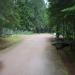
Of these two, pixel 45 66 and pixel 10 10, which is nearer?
pixel 45 66

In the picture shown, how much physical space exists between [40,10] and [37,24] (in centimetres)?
513

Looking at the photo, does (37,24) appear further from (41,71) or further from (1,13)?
(41,71)

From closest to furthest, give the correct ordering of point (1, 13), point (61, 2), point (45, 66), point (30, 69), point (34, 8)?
point (30, 69) → point (45, 66) → point (61, 2) → point (1, 13) → point (34, 8)

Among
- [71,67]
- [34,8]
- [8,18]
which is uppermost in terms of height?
[34,8]

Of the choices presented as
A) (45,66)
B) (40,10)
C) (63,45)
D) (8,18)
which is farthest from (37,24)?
(45,66)

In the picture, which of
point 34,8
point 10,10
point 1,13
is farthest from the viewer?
point 34,8

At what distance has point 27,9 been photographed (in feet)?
239

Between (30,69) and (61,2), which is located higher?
(61,2)

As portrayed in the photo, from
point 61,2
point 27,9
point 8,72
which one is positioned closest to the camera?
point 8,72

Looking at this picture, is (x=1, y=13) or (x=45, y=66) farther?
(x=1, y=13)

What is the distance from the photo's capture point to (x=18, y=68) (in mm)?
12820

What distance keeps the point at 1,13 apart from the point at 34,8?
52071 mm

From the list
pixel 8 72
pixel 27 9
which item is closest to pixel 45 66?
pixel 8 72

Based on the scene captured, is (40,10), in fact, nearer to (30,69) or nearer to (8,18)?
(8,18)
